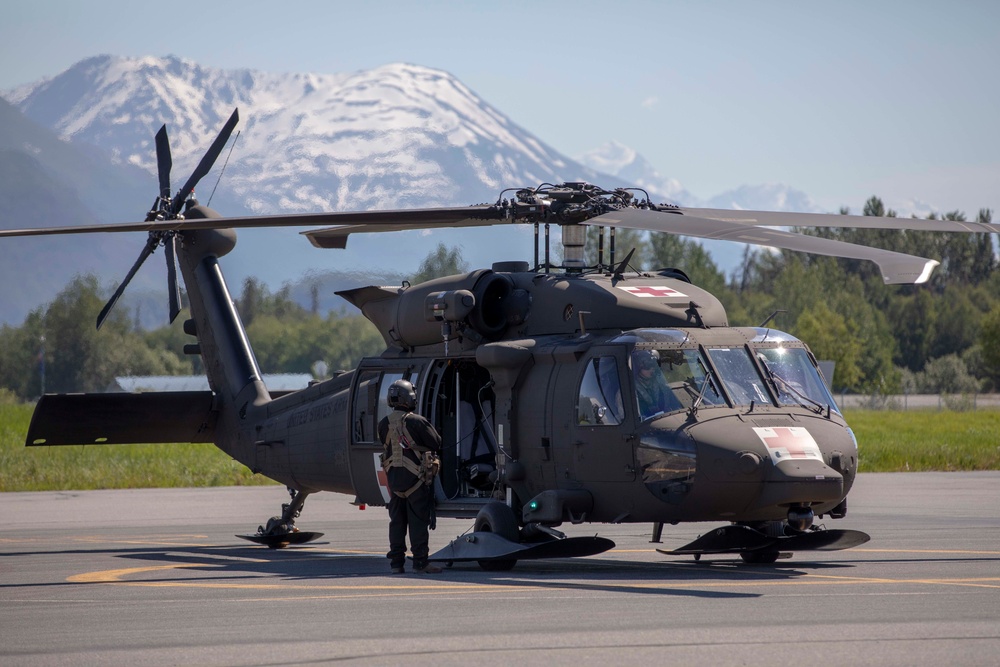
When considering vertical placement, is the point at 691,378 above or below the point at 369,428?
above

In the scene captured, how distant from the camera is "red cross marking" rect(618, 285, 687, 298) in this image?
13.5 metres

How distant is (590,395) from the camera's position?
42.1ft

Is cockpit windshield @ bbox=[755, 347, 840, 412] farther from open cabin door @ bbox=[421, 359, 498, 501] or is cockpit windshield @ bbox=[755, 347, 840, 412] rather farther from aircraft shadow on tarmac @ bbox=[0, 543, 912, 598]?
open cabin door @ bbox=[421, 359, 498, 501]

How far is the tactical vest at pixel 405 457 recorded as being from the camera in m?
13.2

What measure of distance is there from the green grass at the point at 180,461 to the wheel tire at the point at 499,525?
2051 centimetres

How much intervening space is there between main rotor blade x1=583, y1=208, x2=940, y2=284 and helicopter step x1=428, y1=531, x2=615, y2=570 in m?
3.12

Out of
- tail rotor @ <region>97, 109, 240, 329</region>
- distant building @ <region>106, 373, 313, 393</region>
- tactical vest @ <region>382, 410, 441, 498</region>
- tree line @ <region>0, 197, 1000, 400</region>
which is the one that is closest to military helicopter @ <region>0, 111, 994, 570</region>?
tactical vest @ <region>382, 410, 441, 498</region>

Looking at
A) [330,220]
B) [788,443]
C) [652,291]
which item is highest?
[330,220]

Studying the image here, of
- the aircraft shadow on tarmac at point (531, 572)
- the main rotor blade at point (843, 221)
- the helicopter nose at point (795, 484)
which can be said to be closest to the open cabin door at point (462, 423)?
the aircraft shadow on tarmac at point (531, 572)

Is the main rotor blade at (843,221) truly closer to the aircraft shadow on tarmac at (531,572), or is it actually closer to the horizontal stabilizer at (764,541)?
the horizontal stabilizer at (764,541)

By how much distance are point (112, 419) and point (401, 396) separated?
5.54 m

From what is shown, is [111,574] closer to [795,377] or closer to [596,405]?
[596,405]

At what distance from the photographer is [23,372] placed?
65625mm

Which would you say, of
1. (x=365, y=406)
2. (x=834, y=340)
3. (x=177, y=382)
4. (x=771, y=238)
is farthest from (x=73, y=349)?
(x=771, y=238)
